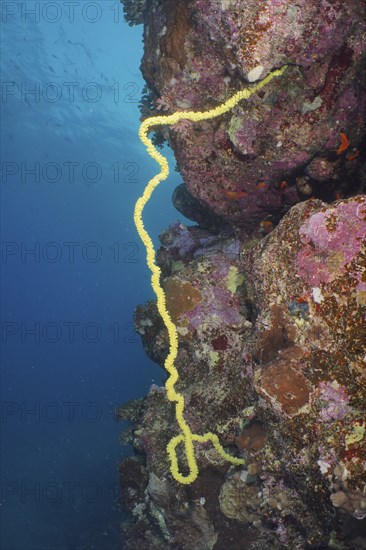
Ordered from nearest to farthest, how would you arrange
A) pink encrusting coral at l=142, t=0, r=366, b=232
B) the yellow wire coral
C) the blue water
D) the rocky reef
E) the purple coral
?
1. the purple coral
2. the rocky reef
3. pink encrusting coral at l=142, t=0, r=366, b=232
4. the yellow wire coral
5. the blue water

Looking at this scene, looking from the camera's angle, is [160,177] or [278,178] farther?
[278,178]

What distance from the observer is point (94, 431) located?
31.9 metres

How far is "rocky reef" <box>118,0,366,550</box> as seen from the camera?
360cm

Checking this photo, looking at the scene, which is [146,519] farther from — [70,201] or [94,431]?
[70,201]

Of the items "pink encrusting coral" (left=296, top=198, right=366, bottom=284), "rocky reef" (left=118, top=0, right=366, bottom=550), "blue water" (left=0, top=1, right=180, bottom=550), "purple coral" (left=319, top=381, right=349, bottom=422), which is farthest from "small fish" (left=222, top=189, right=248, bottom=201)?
"blue water" (left=0, top=1, right=180, bottom=550)

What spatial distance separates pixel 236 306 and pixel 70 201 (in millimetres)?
65087

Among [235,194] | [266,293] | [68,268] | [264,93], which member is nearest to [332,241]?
[266,293]

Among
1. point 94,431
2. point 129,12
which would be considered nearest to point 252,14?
point 129,12

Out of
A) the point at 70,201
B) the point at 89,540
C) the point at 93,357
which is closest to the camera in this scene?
the point at 89,540

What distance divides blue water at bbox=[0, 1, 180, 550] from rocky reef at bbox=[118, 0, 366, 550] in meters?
11.1

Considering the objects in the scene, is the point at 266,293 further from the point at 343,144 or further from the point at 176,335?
the point at 343,144

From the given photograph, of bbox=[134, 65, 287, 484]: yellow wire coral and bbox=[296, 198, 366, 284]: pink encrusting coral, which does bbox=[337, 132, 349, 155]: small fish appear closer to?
bbox=[134, 65, 287, 484]: yellow wire coral

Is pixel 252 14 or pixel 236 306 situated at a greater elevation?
pixel 252 14

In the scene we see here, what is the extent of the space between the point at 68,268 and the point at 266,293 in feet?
253
